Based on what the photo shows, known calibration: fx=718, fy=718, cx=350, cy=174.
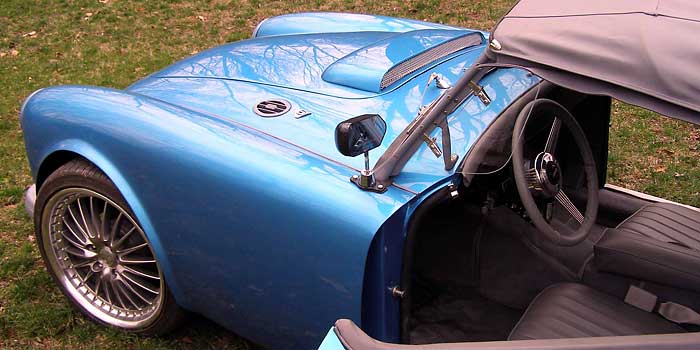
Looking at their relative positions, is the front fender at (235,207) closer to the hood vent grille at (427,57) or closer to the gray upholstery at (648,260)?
the hood vent grille at (427,57)

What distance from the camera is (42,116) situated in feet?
10.0

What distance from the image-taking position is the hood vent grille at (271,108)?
2844 millimetres

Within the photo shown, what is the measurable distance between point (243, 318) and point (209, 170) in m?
0.61

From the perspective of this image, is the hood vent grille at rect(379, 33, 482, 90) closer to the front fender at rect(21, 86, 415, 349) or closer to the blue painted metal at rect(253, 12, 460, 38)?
the blue painted metal at rect(253, 12, 460, 38)

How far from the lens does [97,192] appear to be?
296 centimetres

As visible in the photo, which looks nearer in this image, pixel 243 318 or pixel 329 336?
pixel 329 336

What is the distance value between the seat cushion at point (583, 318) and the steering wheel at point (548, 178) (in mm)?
231

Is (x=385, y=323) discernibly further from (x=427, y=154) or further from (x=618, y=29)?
(x=618, y=29)

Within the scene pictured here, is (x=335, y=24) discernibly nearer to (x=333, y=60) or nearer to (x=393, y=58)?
(x=333, y=60)

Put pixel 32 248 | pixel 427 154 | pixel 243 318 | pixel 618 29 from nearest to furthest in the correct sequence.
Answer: pixel 618 29, pixel 427 154, pixel 243 318, pixel 32 248

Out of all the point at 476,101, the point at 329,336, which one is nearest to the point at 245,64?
the point at 476,101

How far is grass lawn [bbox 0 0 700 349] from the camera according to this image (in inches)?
132

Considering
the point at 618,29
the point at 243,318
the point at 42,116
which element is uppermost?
the point at 618,29

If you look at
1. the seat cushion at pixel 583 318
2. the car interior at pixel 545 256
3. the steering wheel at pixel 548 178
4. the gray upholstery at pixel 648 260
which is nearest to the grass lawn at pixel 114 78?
the car interior at pixel 545 256
